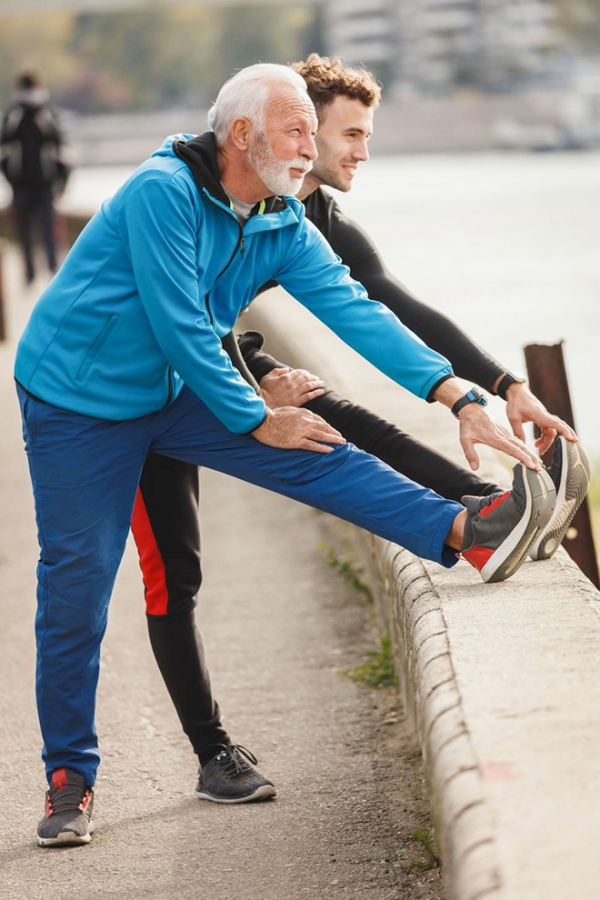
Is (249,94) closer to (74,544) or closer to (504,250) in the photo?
(74,544)

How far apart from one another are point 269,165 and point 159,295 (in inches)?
17.1

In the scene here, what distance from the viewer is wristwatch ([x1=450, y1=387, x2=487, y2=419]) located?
3490 millimetres

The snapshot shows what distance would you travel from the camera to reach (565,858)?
208 cm

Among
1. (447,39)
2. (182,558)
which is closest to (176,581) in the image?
(182,558)

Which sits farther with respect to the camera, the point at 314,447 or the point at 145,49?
the point at 145,49

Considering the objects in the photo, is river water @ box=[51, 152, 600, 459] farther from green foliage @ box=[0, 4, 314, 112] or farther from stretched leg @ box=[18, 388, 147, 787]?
green foliage @ box=[0, 4, 314, 112]

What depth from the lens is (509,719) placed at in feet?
8.29

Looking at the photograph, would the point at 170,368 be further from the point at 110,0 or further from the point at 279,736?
the point at 110,0

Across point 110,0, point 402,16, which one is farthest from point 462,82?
point 110,0

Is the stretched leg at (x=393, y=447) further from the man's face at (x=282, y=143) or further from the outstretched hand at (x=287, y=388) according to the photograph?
the man's face at (x=282, y=143)

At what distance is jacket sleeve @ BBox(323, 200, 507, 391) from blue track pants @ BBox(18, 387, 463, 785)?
0.69 meters

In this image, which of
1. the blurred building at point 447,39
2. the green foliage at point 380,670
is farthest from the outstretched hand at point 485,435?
the blurred building at point 447,39

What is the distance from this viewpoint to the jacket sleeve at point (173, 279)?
311 centimetres

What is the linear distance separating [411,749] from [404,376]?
1.11 meters
